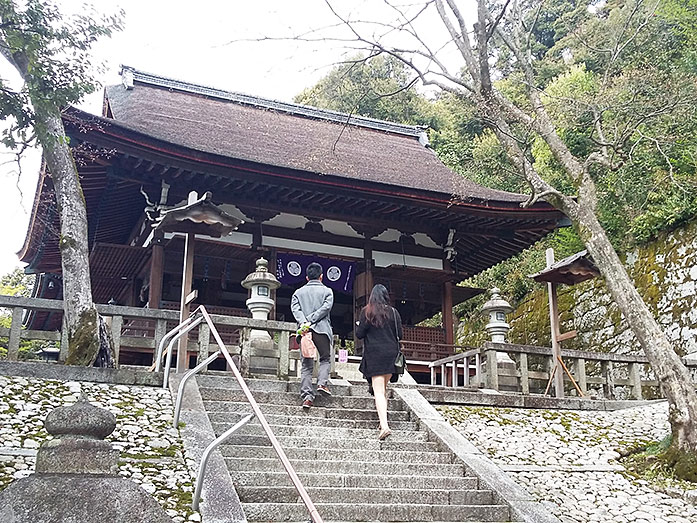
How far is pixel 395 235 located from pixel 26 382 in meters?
7.63

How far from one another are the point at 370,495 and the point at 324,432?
1.34 metres

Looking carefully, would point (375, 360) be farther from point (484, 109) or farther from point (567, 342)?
point (567, 342)

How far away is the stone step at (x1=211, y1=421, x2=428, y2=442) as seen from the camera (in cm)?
618

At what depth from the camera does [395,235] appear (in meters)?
12.8

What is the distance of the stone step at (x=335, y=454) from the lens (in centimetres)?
570

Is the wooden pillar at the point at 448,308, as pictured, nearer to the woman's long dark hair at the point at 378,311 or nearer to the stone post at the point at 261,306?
the stone post at the point at 261,306

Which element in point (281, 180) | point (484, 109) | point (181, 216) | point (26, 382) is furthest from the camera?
point (281, 180)

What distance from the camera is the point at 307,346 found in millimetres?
6914

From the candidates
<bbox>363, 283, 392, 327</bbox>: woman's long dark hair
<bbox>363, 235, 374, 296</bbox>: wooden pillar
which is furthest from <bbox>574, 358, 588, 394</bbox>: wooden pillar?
<bbox>363, 283, 392, 327</bbox>: woman's long dark hair

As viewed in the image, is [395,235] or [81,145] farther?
[395,235]

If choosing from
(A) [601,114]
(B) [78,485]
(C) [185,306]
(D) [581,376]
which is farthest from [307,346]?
(A) [601,114]

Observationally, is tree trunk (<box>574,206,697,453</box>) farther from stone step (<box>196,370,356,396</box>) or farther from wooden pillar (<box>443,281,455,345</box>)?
wooden pillar (<box>443,281,455,345</box>)

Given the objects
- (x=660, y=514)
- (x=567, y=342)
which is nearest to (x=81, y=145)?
(x=660, y=514)

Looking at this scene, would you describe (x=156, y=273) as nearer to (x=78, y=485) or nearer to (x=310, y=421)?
(x=310, y=421)
